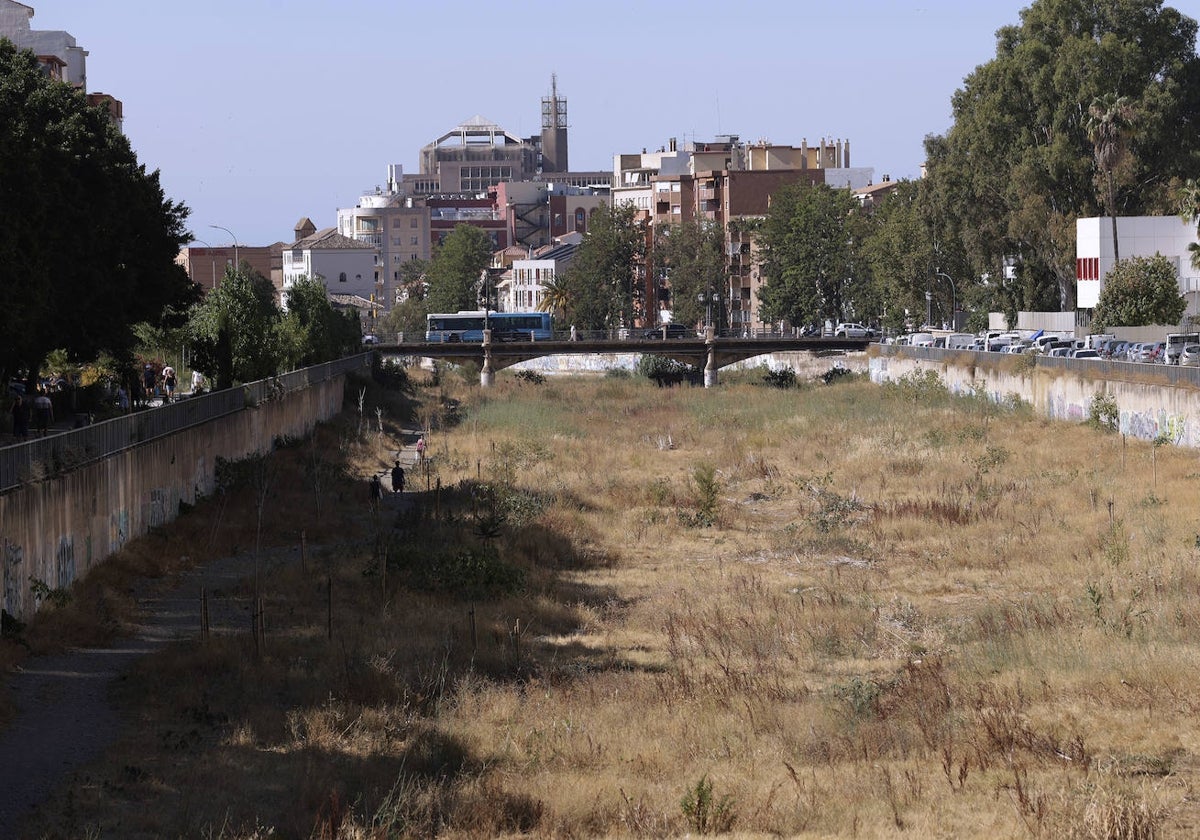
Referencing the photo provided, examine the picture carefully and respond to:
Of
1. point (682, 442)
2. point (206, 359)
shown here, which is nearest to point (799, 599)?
point (206, 359)

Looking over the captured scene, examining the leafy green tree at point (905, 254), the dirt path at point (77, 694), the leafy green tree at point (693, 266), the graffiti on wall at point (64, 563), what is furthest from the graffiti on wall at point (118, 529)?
the leafy green tree at point (693, 266)

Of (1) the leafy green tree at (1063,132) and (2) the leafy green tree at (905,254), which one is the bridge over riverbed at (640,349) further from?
(1) the leafy green tree at (1063,132)

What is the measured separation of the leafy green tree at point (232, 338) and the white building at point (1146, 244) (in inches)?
1729

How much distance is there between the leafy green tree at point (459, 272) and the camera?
18350 cm

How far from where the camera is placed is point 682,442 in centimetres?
7806

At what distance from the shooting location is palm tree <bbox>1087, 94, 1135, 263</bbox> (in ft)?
302

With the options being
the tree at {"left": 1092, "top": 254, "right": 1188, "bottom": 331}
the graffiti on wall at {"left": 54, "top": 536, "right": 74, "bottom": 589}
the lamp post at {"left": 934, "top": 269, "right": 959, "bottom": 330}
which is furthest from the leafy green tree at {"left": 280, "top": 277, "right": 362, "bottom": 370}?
the graffiti on wall at {"left": 54, "top": 536, "right": 74, "bottom": 589}

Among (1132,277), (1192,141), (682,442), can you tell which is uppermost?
(1192,141)

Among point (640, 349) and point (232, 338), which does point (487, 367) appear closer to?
point (640, 349)

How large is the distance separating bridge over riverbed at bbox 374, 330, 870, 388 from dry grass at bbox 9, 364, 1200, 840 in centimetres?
7093

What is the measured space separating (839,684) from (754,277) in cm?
14759

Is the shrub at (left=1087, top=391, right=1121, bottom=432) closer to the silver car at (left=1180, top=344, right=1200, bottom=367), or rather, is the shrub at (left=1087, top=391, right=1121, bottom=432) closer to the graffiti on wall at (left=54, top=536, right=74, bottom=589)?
the silver car at (left=1180, top=344, right=1200, bottom=367)

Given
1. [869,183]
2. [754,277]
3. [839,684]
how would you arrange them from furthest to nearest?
[869,183]
[754,277]
[839,684]

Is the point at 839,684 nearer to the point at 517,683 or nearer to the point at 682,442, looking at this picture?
the point at 517,683
